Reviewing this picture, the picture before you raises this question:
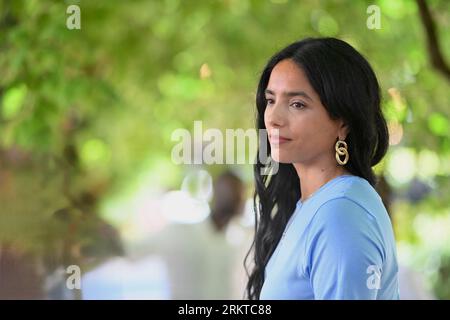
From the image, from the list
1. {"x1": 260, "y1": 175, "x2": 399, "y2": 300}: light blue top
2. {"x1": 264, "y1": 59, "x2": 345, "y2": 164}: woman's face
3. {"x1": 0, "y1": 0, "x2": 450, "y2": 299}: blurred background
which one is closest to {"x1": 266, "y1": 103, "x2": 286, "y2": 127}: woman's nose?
{"x1": 264, "y1": 59, "x2": 345, "y2": 164}: woman's face

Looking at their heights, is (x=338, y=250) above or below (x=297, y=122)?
below

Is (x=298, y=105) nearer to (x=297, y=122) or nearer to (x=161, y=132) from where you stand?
(x=297, y=122)

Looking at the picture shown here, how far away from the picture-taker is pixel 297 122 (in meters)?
1.16

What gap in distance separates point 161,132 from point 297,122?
3581mm

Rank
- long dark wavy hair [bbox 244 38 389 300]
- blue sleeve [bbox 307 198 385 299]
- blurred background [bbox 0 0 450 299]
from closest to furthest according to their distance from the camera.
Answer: blue sleeve [bbox 307 198 385 299] < long dark wavy hair [bbox 244 38 389 300] < blurred background [bbox 0 0 450 299]

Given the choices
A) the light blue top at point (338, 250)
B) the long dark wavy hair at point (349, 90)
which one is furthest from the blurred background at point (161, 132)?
the light blue top at point (338, 250)

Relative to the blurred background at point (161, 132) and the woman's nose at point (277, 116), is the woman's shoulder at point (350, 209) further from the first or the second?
the blurred background at point (161, 132)

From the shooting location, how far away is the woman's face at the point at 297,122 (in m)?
1.16

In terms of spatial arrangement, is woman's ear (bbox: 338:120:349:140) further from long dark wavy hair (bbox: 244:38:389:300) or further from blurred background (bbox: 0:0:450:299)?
blurred background (bbox: 0:0:450:299)

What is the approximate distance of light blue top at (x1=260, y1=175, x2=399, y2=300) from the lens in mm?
A: 1018

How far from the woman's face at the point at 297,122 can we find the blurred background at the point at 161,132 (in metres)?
0.53

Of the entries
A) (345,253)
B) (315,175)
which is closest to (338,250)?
(345,253)
